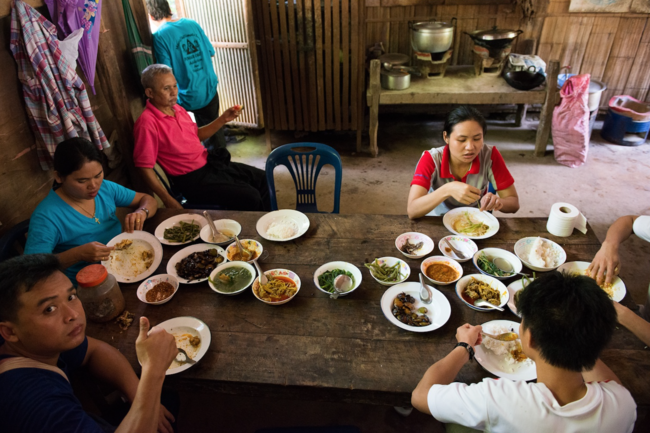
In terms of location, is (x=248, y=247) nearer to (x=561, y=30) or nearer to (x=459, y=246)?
(x=459, y=246)

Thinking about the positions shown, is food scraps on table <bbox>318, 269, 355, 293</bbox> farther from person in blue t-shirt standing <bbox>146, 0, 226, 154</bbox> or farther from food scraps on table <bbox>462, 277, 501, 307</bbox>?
person in blue t-shirt standing <bbox>146, 0, 226, 154</bbox>

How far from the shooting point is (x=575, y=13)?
19.4 ft

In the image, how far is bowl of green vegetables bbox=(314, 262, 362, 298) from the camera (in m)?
2.19

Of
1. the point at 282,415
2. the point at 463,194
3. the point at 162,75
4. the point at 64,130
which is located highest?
the point at 162,75

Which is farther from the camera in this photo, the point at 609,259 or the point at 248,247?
the point at 248,247

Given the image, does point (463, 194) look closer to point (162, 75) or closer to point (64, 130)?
point (162, 75)

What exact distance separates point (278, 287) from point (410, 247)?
871 millimetres

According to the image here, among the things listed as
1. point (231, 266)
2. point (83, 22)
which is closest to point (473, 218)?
point (231, 266)

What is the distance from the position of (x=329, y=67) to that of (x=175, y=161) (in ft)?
9.96

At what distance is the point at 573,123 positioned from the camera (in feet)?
18.0

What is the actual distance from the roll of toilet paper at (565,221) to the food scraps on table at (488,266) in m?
0.53

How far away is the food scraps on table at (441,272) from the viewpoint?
225 centimetres

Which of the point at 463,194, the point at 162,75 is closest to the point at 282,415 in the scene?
Answer: the point at 463,194

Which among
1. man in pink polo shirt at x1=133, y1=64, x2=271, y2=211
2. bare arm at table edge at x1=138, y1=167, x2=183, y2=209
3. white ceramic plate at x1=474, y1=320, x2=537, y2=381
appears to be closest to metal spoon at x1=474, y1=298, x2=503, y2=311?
white ceramic plate at x1=474, y1=320, x2=537, y2=381
